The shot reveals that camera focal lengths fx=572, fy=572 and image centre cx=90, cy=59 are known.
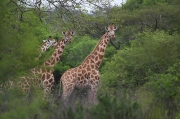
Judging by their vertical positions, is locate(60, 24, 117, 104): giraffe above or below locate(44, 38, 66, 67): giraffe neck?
below

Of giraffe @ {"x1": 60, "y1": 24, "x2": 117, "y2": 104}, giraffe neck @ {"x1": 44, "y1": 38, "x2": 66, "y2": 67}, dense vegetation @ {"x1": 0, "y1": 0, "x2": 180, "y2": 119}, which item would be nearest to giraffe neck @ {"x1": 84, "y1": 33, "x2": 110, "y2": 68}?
giraffe @ {"x1": 60, "y1": 24, "x2": 117, "y2": 104}

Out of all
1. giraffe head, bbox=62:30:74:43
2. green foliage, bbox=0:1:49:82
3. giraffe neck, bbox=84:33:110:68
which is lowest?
giraffe neck, bbox=84:33:110:68

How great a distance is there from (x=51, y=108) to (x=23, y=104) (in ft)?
4.67

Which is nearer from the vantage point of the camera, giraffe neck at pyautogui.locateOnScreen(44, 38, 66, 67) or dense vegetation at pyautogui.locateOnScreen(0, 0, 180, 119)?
dense vegetation at pyautogui.locateOnScreen(0, 0, 180, 119)

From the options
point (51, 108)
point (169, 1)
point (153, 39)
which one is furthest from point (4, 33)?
point (169, 1)

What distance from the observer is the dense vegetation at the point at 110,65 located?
29.7ft

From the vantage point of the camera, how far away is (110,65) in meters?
20.8

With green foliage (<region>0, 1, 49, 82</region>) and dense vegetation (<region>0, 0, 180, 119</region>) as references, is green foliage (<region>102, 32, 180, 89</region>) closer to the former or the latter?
dense vegetation (<region>0, 0, 180, 119</region>)

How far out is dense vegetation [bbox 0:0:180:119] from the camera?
905 centimetres

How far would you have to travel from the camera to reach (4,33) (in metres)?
9.10

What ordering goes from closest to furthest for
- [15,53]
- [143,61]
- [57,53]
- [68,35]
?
[15,53], [68,35], [57,53], [143,61]

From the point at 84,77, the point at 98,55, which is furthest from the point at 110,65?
the point at 84,77

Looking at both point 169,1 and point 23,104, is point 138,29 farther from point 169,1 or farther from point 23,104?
point 23,104

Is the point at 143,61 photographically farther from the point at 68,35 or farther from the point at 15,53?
the point at 15,53
